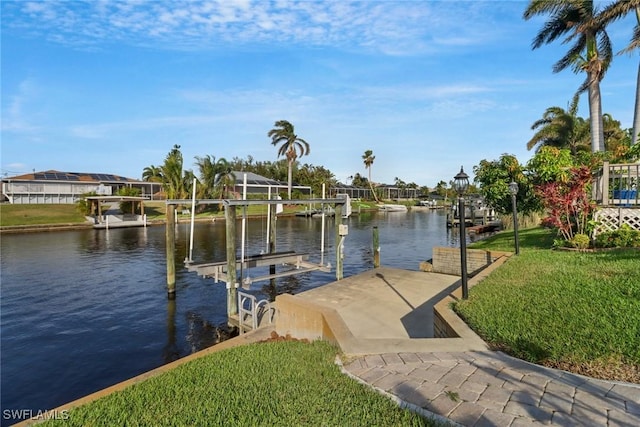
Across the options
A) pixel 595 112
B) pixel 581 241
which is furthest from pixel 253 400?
pixel 595 112

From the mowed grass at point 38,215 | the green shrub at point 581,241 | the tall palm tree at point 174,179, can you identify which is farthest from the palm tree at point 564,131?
the mowed grass at point 38,215

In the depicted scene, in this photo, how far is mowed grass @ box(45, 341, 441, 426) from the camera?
10.4ft

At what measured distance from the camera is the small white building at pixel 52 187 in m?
46.2

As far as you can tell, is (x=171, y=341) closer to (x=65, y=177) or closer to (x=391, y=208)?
(x=65, y=177)

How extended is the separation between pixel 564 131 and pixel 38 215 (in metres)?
56.5

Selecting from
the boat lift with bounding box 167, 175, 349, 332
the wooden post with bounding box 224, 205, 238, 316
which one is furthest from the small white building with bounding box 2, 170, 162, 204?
the wooden post with bounding box 224, 205, 238, 316

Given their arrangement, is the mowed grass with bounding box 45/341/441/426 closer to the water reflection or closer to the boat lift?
the water reflection

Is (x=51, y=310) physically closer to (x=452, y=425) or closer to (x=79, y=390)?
(x=79, y=390)

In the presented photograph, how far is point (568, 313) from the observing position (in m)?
5.15

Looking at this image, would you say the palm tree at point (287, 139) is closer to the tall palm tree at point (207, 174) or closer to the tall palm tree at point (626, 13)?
the tall palm tree at point (207, 174)

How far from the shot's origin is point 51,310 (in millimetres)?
12234

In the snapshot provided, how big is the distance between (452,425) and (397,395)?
681mm

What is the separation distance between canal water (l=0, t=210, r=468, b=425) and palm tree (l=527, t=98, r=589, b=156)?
21689mm

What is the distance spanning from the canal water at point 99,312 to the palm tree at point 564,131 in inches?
854
